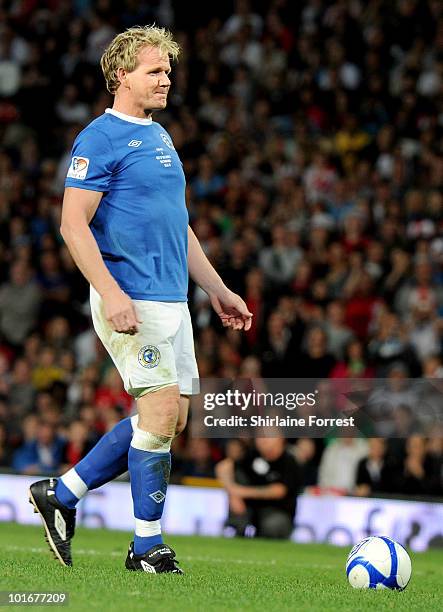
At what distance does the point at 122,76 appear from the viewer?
6457 mm

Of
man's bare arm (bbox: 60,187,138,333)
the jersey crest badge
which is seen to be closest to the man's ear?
the jersey crest badge

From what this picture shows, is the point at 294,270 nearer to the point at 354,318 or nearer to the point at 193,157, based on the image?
the point at 354,318

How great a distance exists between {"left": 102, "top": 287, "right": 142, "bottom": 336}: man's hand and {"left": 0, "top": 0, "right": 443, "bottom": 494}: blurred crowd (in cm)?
606

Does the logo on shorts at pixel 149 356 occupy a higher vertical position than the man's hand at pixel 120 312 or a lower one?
lower

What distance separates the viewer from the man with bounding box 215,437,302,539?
11.8 meters

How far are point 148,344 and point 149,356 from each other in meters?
0.06

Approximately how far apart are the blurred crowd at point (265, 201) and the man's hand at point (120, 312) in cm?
606

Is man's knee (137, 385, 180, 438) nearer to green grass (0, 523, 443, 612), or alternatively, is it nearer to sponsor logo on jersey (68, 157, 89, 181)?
green grass (0, 523, 443, 612)

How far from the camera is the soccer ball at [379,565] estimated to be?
20.2 ft

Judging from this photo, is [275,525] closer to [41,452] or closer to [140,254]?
[41,452]

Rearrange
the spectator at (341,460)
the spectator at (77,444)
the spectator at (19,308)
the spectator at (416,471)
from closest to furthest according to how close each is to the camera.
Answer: the spectator at (416,471) → the spectator at (341,460) → the spectator at (77,444) → the spectator at (19,308)

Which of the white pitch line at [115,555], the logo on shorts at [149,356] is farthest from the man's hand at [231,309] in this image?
the white pitch line at [115,555]

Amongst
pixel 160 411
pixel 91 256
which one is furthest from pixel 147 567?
pixel 91 256

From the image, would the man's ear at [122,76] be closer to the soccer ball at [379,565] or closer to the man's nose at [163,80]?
the man's nose at [163,80]
